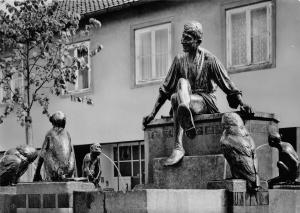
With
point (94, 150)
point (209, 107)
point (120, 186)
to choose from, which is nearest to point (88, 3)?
point (120, 186)

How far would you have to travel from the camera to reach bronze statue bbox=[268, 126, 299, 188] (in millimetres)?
10602

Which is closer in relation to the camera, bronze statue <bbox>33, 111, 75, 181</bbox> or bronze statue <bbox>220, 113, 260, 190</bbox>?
bronze statue <bbox>220, 113, 260, 190</bbox>

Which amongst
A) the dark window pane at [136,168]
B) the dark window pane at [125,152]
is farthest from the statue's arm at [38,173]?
the dark window pane at [136,168]

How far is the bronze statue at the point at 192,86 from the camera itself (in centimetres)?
1038

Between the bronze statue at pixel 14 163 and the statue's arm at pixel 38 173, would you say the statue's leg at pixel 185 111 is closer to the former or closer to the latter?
the statue's arm at pixel 38 173

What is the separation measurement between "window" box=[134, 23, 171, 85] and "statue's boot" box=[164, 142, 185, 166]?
470 inches

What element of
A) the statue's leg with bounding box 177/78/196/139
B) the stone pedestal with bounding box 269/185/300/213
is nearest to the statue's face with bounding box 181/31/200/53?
the statue's leg with bounding box 177/78/196/139

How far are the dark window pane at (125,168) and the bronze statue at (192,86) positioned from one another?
14171mm

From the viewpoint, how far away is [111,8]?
23.7m

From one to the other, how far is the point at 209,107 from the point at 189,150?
692mm

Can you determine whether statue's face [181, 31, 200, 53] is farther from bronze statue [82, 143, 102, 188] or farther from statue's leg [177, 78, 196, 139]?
bronze statue [82, 143, 102, 188]

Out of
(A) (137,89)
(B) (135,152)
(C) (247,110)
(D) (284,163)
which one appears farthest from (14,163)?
(B) (135,152)

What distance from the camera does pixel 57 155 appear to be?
11117mm

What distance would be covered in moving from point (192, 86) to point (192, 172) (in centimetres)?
142
